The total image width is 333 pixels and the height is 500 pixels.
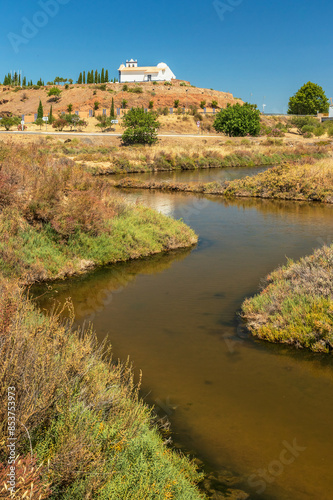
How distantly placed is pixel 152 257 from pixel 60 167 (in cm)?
392

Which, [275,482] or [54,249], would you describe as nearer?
[275,482]

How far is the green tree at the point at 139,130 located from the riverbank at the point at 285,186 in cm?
2235

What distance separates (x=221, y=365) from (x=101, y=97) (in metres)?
95.0

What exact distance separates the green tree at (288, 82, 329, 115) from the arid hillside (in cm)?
1704

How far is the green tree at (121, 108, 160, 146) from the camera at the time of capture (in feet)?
157

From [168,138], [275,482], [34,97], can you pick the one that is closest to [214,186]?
[275,482]

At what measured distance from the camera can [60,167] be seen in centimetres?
1364

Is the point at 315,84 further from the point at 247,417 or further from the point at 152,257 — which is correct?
the point at 247,417

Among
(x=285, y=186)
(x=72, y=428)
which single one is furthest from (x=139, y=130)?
(x=72, y=428)

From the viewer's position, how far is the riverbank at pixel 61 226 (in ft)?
34.5

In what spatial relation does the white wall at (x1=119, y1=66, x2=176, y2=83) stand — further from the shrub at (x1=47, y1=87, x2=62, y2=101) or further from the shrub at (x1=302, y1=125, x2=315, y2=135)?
the shrub at (x1=302, y1=125, x2=315, y2=135)

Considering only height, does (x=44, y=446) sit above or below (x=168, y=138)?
below

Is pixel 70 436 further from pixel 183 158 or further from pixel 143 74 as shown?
pixel 143 74

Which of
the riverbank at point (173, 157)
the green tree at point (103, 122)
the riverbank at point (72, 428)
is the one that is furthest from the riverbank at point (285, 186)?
the green tree at point (103, 122)
